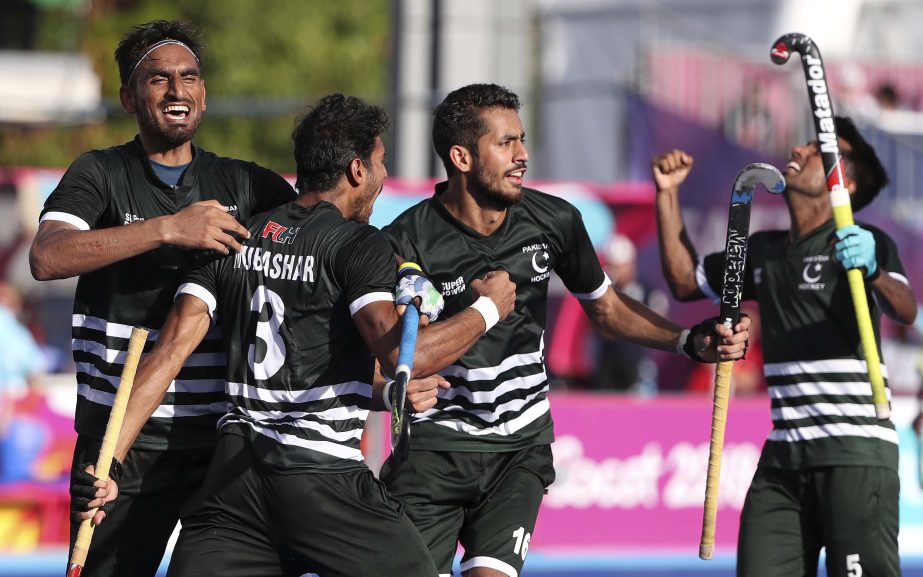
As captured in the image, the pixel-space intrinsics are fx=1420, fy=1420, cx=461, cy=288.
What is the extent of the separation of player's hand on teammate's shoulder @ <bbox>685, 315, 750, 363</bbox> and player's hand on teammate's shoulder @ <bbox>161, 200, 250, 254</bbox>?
84.9 inches

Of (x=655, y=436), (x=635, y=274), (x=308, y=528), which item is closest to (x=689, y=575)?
(x=655, y=436)

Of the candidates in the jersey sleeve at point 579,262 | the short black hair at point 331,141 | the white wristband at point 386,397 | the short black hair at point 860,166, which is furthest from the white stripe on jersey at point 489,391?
the short black hair at point 860,166

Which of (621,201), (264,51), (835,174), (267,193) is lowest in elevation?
(267,193)

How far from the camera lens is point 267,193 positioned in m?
5.89

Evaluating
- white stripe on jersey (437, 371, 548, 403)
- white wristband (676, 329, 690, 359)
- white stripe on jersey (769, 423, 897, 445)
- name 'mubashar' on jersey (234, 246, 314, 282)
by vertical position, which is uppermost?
name 'mubashar' on jersey (234, 246, 314, 282)

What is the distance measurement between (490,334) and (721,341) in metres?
1.00

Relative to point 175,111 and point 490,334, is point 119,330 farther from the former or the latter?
point 490,334

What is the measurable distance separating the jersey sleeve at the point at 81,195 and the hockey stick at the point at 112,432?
53 cm

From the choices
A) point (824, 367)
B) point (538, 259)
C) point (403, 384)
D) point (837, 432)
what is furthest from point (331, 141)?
point (837, 432)

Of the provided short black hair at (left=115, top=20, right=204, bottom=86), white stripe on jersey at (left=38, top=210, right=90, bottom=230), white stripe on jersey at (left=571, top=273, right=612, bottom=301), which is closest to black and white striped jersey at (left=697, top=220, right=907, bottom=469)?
white stripe on jersey at (left=571, top=273, right=612, bottom=301)

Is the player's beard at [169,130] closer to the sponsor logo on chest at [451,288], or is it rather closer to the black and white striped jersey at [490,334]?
the black and white striped jersey at [490,334]

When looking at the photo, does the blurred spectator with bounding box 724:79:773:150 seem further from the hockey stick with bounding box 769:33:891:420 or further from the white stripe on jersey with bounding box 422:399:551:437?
the white stripe on jersey with bounding box 422:399:551:437

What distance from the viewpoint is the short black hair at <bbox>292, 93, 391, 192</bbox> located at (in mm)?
5453

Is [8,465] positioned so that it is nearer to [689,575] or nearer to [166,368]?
[689,575]
